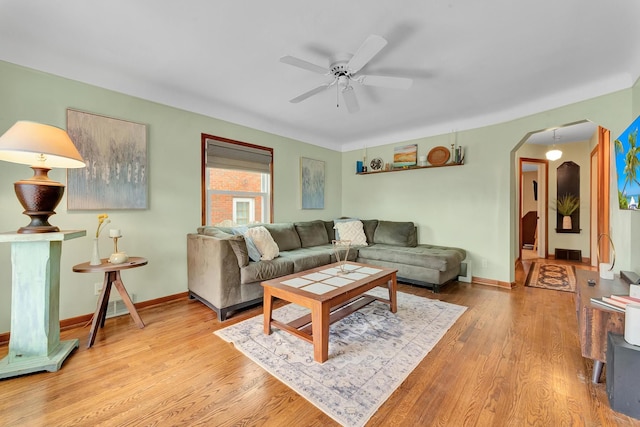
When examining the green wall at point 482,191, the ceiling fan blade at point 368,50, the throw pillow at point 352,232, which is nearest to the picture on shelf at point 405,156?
the green wall at point 482,191

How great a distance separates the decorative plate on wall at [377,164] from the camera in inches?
192

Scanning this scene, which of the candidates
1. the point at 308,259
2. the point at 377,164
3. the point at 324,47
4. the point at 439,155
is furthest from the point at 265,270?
the point at 439,155

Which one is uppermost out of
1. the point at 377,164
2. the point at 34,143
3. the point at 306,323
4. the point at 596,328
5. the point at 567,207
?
the point at 377,164

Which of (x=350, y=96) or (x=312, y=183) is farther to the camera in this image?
(x=312, y=183)

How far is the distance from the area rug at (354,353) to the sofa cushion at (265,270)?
15.1 inches

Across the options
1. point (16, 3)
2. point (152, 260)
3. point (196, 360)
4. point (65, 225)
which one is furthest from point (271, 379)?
point (16, 3)

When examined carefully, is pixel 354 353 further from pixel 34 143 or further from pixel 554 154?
pixel 554 154

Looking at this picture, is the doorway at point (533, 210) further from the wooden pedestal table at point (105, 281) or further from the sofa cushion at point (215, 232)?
the wooden pedestal table at point (105, 281)

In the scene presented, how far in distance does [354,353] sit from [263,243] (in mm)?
1601

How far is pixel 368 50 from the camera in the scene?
5.88ft

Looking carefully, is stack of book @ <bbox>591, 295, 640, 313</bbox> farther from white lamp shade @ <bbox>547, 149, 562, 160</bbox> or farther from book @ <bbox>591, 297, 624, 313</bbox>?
white lamp shade @ <bbox>547, 149, 562, 160</bbox>

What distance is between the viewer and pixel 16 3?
67.1 inches

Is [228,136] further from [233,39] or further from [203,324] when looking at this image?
[203,324]

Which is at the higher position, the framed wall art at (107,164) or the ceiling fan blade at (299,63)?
the ceiling fan blade at (299,63)
